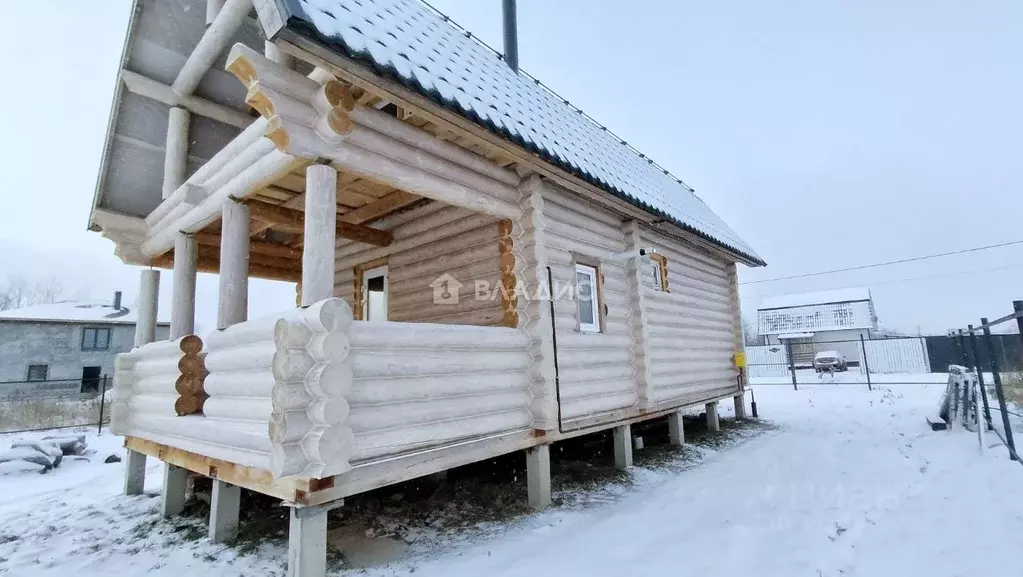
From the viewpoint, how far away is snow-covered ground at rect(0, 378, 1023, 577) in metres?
3.70

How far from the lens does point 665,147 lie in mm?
139250

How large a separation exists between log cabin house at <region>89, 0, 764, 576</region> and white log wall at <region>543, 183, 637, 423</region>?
0.03 meters

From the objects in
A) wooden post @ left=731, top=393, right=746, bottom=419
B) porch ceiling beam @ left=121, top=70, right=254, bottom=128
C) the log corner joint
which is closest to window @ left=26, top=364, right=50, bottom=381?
porch ceiling beam @ left=121, top=70, right=254, bottom=128

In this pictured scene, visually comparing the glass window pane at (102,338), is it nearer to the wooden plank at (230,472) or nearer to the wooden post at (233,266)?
the wooden plank at (230,472)

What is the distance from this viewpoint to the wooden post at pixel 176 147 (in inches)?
229

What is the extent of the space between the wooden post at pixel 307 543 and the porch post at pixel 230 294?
1500mm

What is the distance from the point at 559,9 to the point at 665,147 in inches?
3190

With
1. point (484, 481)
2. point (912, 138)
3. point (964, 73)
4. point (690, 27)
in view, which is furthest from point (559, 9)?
point (912, 138)

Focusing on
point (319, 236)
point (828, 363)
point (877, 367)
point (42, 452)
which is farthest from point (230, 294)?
point (877, 367)

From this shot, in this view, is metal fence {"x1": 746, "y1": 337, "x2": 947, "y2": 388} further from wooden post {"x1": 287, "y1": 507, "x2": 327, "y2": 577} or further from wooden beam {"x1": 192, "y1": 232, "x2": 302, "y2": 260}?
wooden post {"x1": 287, "y1": 507, "x2": 327, "y2": 577}

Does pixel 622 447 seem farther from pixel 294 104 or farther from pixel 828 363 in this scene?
pixel 828 363

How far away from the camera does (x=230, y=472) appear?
397 cm

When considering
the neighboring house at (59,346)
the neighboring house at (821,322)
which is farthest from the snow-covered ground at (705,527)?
the neighboring house at (821,322)

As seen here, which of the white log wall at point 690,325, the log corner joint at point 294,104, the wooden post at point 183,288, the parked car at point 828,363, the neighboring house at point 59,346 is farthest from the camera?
the neighboring house at point 59,346
